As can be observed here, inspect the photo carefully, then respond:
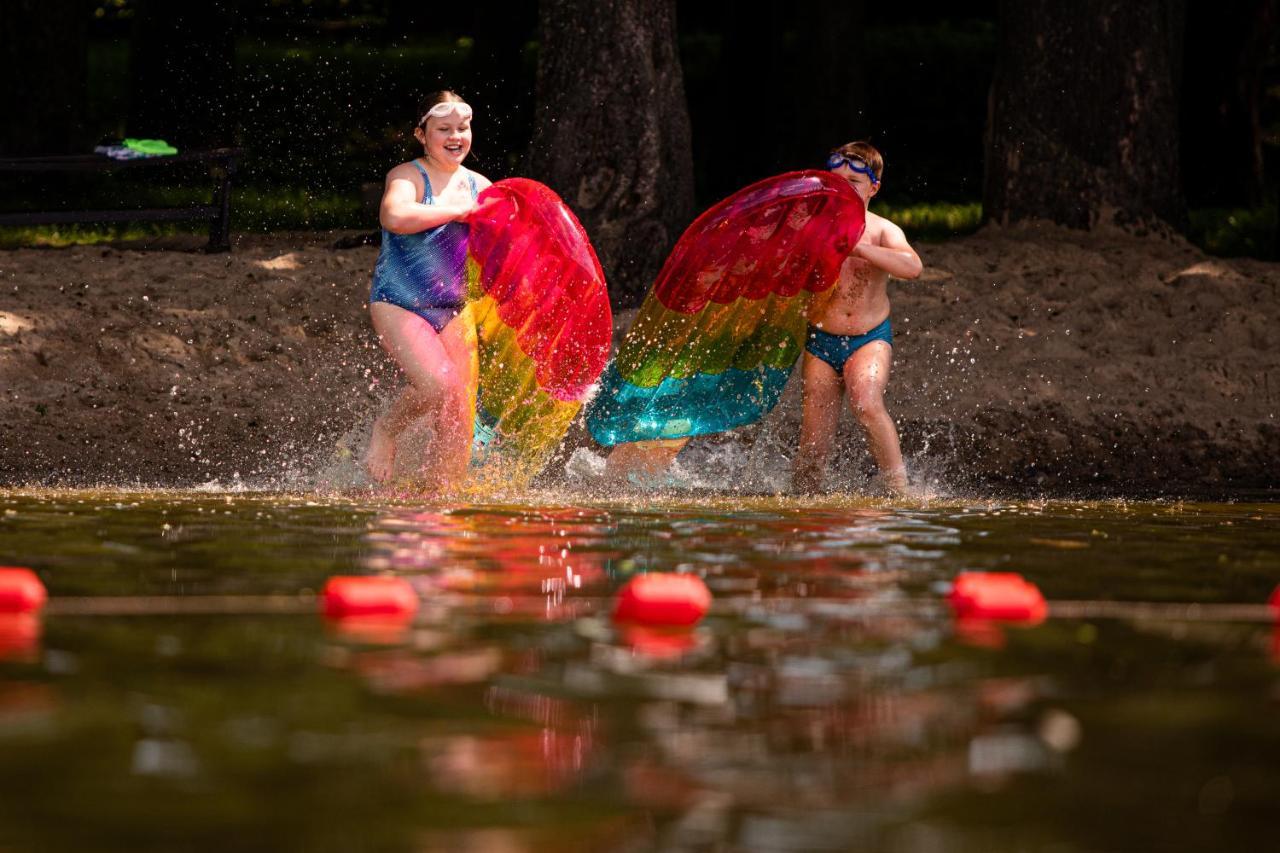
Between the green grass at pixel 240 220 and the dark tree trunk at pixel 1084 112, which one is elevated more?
the dark tree trunk at pixel 1084 112

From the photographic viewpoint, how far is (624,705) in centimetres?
429

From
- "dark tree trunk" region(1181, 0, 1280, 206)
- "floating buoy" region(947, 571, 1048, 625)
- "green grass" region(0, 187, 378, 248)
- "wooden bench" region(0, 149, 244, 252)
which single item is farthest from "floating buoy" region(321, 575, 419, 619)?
"dark tree trunk" region(1181, 0, 1280, 206)

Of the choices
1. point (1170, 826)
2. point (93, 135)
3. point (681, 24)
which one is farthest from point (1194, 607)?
point (681, 24)

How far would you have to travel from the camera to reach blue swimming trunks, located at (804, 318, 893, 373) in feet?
32.3

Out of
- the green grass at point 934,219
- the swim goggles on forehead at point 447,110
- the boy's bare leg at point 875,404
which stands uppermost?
the swim goggles on forehead at point 447,110

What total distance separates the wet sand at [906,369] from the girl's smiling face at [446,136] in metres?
1.87

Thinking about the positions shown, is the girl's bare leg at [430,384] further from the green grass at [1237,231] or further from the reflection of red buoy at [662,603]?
the green grass at [1237,231]

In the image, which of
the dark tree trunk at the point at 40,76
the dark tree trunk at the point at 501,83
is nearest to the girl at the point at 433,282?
the dark tree trunk at the point at 40,76

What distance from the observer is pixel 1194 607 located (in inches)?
227

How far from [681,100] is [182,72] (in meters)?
9.71

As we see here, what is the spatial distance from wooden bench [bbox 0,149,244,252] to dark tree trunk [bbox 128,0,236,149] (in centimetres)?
632

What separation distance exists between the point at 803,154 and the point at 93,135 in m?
9.67

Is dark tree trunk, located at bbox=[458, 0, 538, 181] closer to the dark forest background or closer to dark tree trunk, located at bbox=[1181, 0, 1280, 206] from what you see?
the dark forest background

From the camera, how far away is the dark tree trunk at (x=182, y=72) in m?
22.8
